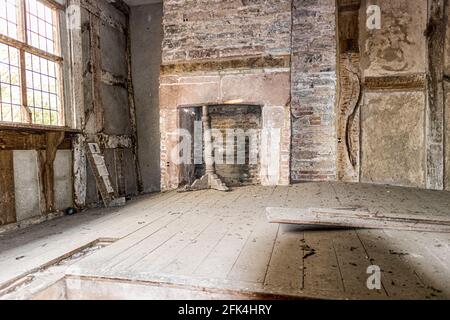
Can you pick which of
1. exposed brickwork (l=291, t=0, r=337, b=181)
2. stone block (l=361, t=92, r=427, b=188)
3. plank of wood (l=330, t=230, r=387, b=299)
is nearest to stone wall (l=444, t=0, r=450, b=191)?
stone block (l=361, t=92, r=427, b=188)

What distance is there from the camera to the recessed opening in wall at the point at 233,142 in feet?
18.2

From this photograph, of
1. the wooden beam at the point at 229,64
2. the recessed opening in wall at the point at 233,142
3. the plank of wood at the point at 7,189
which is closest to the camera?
the plank of wood at the point at 7,189

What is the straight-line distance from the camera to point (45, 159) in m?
3.83

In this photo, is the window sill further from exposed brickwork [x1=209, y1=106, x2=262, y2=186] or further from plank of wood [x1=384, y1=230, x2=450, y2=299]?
plank of wood [x1=384, y1=230, x2=450, y2=299]

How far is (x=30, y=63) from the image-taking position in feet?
12.7

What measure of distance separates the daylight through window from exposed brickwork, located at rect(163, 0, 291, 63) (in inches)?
74.9

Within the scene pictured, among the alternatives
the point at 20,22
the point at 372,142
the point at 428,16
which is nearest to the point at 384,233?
the point at 372,142

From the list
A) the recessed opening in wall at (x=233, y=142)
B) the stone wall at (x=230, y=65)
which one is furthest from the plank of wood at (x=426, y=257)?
the recessed opening in wall at (x=233, y=142)

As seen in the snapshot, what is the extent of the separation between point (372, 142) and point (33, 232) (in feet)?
17.5

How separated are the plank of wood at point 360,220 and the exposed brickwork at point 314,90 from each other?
261cm

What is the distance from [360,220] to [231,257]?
137 cm

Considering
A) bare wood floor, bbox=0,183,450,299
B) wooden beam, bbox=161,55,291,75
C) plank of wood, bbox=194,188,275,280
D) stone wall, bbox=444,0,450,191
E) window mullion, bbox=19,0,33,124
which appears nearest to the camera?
bare wood floor, bbox=0,183,450,299

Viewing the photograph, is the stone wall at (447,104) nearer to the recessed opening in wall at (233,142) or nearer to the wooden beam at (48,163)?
the recessed opening in wall at (233,142)

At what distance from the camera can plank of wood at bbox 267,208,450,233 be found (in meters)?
2.53
